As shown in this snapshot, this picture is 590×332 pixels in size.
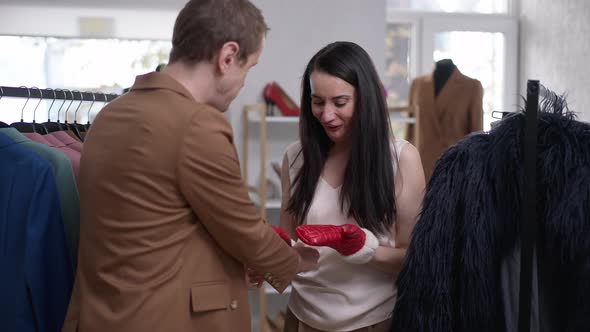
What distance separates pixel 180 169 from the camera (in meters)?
1.12

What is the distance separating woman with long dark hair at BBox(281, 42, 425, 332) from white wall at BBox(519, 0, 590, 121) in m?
3.10

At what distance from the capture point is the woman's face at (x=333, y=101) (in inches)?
62.0

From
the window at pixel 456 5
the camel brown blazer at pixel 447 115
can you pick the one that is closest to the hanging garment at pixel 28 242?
the camel brown blazer at pixel 447 115

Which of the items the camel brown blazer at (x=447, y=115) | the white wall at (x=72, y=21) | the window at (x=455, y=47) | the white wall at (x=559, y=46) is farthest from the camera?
the window at (x=455, y=47)

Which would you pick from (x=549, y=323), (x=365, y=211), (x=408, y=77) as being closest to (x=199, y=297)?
(x=365, y=211)

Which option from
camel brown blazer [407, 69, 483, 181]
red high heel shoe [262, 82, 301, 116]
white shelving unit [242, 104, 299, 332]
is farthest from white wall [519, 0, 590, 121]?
white shelving unit [242, 104, 299, 332]

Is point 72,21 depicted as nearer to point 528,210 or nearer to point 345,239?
point 345,239

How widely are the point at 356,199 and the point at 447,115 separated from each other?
2.35 metres

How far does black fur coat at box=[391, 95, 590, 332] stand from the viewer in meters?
1.16

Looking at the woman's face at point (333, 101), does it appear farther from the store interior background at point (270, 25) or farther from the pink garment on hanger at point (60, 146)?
the store interior background at point (270, 25)

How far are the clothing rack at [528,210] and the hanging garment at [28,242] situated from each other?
843 millimetres

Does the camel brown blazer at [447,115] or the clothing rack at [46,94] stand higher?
the clothing rack at [46,94]

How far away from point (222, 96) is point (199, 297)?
1.13 ft

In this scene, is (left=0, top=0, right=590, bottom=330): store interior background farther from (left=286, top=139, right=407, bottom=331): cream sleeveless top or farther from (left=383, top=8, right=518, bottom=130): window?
(left=286, top=139, right=407, bottom=331): cream sleeveless top
